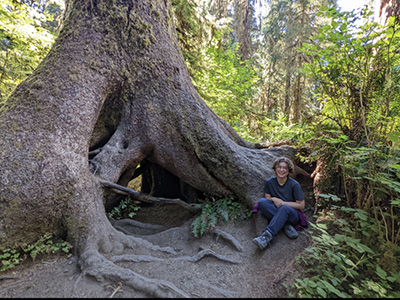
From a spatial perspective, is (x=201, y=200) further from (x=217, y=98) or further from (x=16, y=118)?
(x=217, y=98)

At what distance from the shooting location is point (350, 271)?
8.49 ft

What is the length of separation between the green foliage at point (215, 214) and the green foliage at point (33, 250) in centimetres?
221

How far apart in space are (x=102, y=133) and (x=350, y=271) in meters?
5.13

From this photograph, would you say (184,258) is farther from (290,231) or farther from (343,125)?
(343,125)

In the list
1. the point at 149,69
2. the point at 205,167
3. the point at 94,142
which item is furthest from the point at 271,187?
the point at 94,142

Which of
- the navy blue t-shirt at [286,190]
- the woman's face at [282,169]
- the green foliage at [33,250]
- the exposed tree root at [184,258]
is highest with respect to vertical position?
the woman's face at [282,169]

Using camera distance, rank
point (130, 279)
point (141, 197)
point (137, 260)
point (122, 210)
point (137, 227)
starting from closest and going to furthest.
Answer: point (130, 279)
point (137, 260)
point (141, 197)
point (137, 227)
point (122, 210)

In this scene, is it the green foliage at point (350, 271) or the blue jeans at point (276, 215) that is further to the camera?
the blue jeans at point (276, 215)

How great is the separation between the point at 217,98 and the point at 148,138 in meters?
5.75

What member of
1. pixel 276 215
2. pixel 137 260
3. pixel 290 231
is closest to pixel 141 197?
pixel 137 260

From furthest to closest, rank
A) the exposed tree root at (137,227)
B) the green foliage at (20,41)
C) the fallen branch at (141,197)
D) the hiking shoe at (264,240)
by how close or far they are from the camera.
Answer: the green foliage at (20,41) → the exposed tree root at (137,227) → the fallen branch at (141,197) → the hiking shoe at (264,240)

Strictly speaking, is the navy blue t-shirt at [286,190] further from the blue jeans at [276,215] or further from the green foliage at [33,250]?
the green foliage at [33,250]

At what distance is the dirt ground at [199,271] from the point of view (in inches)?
97.3

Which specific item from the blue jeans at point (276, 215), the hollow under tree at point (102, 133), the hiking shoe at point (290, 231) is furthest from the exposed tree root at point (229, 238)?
the hollow under tree at point (102, 133)
